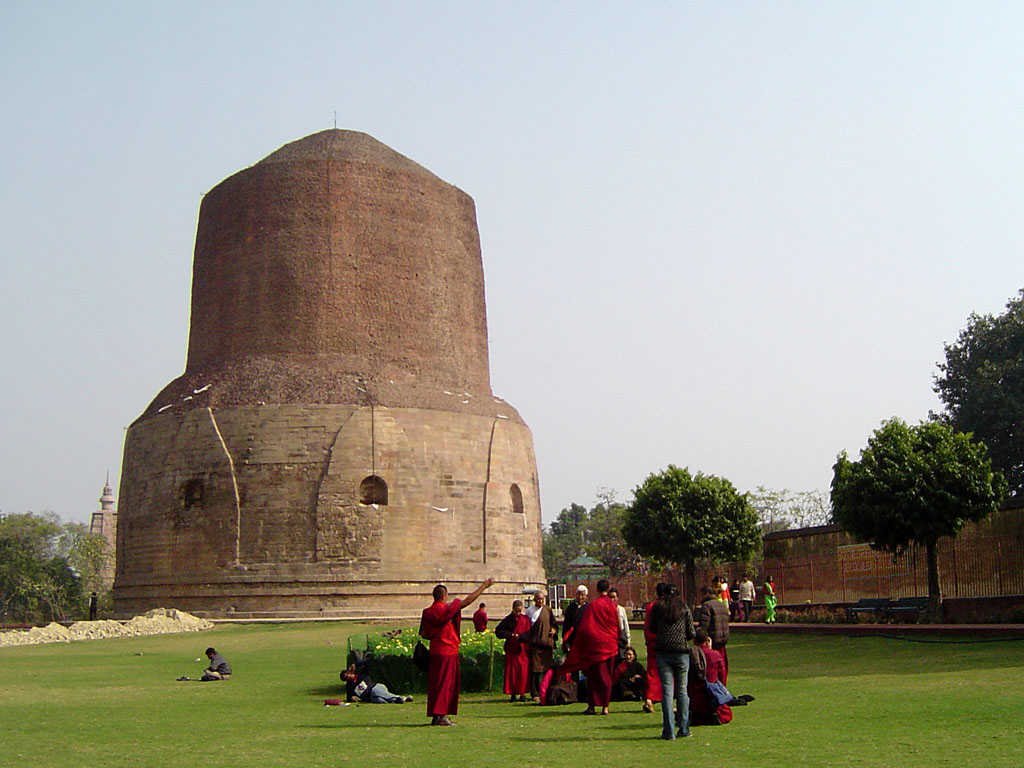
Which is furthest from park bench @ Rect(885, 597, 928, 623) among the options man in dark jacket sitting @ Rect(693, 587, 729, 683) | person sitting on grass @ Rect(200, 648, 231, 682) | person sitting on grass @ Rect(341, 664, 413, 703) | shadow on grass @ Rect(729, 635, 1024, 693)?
person sitting on grass @ Rect(200, 648, 231, 682)

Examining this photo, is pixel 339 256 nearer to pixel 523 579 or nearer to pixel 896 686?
pixel 523 579

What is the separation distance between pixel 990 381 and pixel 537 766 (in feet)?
101

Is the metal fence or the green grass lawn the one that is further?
the metal fence

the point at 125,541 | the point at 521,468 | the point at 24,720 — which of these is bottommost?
the point at 24,720

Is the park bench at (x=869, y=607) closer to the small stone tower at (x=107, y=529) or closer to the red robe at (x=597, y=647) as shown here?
the red robe at (x=597, y=647)

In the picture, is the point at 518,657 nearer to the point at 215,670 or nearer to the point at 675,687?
the point at 675,687

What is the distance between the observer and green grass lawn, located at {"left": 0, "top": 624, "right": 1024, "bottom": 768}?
7270mm

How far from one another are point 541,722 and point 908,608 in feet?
39.1

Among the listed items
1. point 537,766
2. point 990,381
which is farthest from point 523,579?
point 537,766

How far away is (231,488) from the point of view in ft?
88.1

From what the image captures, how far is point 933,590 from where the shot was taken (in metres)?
18.7

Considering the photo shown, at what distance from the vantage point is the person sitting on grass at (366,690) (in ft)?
36.6

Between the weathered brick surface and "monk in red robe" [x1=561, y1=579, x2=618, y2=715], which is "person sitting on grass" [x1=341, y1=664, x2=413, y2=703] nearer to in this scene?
"monk in red robe" [x1=561, y1=579, x2=618, y2=715]

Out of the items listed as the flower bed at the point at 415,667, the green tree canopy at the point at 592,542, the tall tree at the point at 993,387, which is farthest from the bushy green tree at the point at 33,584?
the flower bed at the point at 415,667
